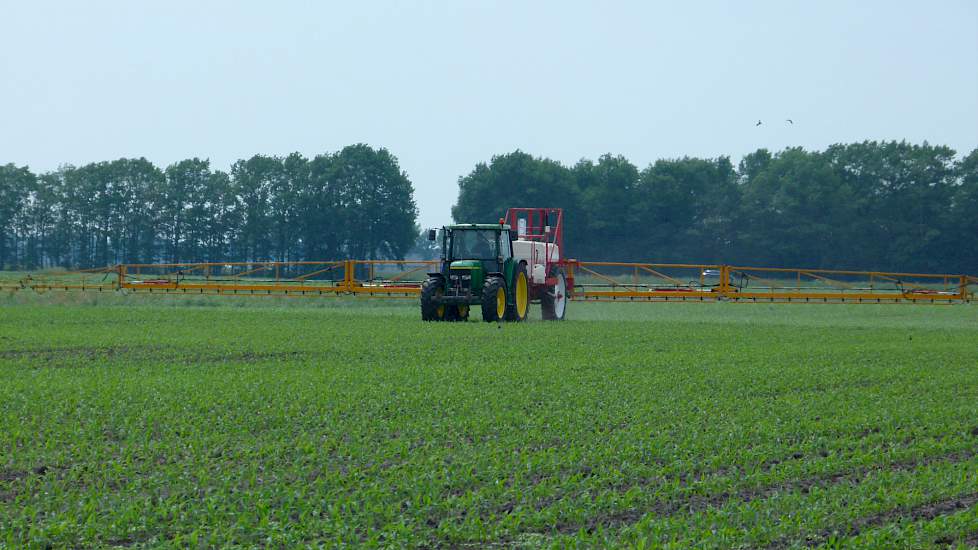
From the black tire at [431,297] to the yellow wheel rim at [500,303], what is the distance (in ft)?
3.68

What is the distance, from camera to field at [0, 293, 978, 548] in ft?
18.2

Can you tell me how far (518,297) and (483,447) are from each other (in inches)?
593

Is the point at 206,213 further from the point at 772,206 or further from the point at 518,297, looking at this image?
the point at 518,297

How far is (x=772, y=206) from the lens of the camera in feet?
243

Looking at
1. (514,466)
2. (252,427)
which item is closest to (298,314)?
(252,427)

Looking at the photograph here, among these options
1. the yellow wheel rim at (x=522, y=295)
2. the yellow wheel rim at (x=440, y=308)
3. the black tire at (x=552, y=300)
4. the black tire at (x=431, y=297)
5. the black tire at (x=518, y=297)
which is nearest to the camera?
the black tire at (x=431, y=297)

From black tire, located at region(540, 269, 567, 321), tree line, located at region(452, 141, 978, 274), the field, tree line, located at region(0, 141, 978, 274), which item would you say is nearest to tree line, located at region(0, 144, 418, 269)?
tree line, located at region(0, 141, 978, 274)

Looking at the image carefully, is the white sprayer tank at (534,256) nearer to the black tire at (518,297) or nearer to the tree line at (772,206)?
the black tire at (518,297)

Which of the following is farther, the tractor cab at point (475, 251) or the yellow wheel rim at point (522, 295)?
the yellow wheel rim at point (522, 295)

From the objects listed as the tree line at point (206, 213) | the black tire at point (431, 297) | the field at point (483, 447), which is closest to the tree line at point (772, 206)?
the tree line at point (206, 213)

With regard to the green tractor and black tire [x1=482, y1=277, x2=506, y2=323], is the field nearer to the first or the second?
black tire [x1=482, y1=277, x2=506, y2=323]

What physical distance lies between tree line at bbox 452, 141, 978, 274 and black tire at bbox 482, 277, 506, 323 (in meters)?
52.2

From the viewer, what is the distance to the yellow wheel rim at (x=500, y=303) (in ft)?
71.1

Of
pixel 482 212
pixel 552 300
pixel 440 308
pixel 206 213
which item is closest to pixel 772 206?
pixel 482 212
